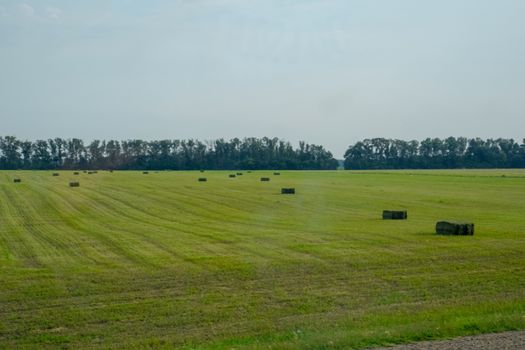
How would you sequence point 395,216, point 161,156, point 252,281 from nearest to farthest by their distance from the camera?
point 252,281
point 395,216
point 161,156

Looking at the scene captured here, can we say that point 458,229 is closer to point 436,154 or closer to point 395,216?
point 395,216

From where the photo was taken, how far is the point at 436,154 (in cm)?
18288

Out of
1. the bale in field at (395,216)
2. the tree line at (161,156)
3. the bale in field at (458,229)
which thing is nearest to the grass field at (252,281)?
the bale in field at (458,229)

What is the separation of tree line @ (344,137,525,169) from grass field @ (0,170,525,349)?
149m

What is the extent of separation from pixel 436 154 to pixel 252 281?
172 metres

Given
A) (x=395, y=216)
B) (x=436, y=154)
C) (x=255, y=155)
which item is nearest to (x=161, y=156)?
(x=255, y=155)

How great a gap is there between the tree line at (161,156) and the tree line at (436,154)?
10606mm

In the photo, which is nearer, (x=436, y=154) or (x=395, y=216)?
(x=395, y=216)

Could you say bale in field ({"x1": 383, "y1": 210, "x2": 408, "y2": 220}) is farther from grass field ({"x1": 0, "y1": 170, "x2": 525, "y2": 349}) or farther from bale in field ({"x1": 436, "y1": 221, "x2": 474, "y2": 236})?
bale in field ({"x1": 436, "y1": 221, "x2": 474, "y2": 236})

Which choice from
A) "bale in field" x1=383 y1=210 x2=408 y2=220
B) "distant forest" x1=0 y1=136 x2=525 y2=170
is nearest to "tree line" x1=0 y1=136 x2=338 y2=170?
"distant forest" x1=0 y1=136 x2=525 y2=170

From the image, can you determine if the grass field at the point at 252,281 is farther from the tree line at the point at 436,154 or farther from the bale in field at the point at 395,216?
the tree line at the point at 436,154

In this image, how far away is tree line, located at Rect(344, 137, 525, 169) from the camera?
17500 cm

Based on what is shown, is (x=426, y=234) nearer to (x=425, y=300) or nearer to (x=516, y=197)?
(x=425, y=300)

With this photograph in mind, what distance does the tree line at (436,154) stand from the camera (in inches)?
6890
